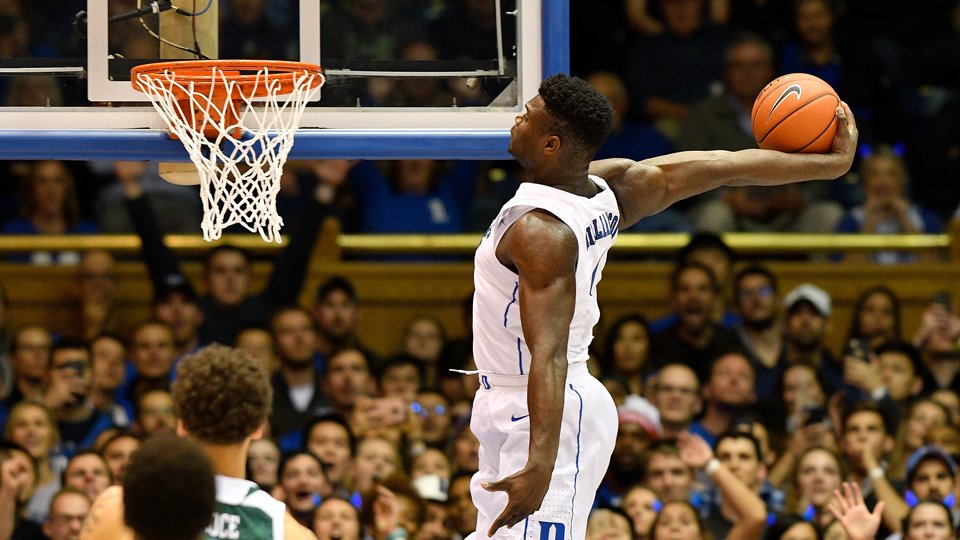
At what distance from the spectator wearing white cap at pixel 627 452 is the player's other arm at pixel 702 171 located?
277cm

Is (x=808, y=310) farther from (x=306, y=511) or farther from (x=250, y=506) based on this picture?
(x=250, y=506)

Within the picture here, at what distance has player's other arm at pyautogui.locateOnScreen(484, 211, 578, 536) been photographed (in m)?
3.99

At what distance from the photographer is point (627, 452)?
24.3 feet

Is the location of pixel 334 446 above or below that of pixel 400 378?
below

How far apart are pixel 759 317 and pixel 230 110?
398 cm

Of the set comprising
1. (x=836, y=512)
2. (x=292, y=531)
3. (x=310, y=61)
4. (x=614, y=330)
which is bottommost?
(x=836, y=512)

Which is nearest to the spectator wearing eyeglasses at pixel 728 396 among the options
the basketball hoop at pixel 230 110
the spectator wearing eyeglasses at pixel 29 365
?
the spectator wearing eyeglasses at pixel 29 365

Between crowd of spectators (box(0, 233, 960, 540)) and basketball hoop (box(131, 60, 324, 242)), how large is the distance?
1740mm

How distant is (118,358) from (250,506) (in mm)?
4152

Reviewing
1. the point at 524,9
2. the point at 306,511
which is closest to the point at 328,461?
the point at 306,511

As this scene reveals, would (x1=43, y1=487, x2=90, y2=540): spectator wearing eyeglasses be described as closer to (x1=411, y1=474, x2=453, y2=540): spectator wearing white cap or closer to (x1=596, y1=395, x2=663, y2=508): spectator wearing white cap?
(x1=411, y1=474, x2=453, y2=540): spectator wearing white cap

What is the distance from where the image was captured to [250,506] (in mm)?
3848

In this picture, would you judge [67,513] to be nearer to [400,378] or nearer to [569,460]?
[400,378]

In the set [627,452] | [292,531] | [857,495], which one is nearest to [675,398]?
[627,452]
